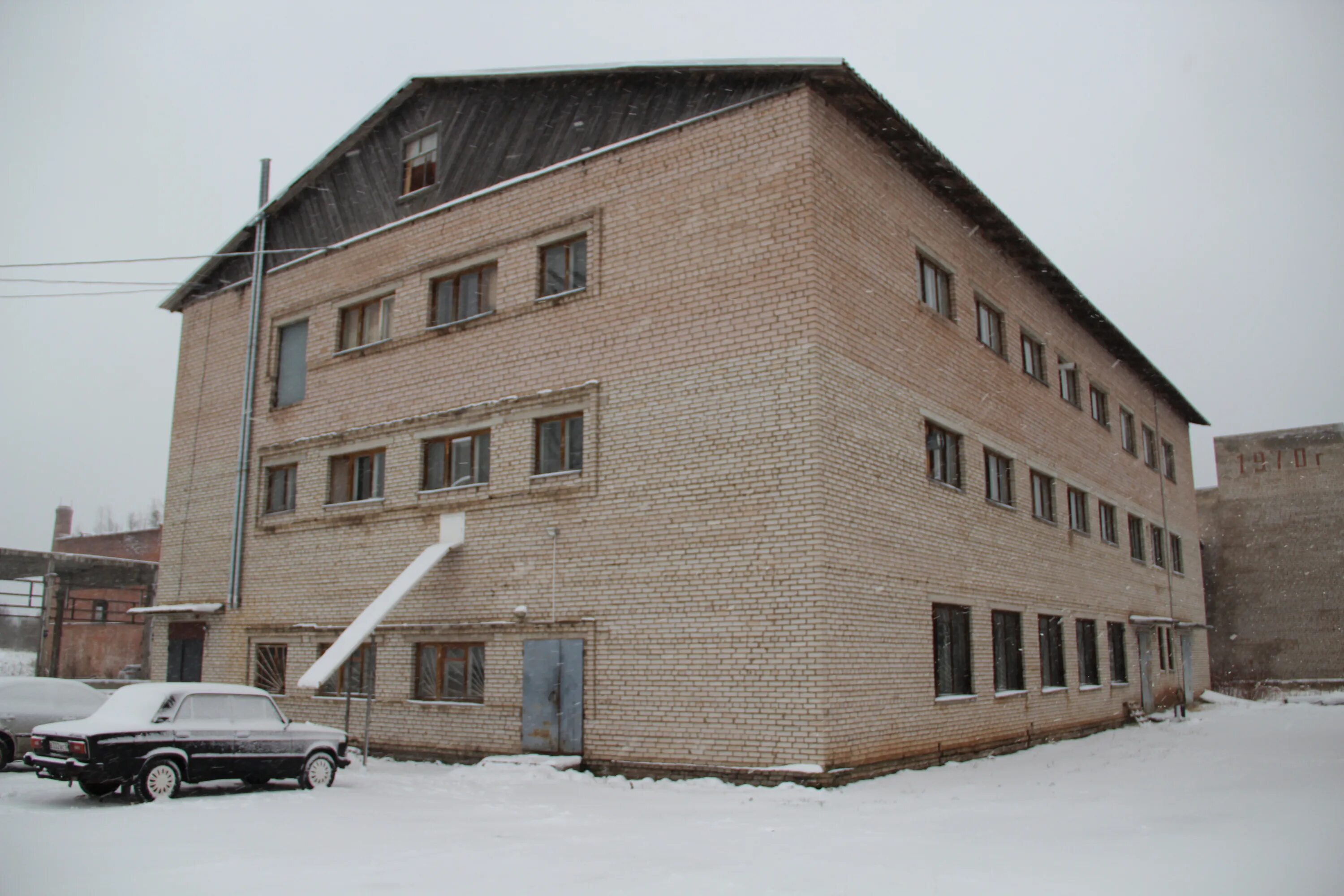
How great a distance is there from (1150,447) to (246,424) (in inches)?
948

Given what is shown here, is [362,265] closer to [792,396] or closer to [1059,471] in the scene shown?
[792,396]

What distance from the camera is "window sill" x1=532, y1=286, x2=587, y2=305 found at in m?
16.0

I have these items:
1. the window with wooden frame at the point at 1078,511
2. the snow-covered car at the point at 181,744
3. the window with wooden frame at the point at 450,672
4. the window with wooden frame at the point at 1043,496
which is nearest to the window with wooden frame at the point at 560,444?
the window with wooden frame at the point at 450,672

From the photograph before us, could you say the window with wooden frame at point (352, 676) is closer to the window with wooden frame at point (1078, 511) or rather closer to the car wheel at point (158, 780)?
the car wheel at point (158, 780)

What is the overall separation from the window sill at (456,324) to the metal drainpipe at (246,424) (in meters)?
5.10

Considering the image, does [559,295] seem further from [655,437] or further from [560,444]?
[655,437]

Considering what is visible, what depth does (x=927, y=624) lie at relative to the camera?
15.3 m

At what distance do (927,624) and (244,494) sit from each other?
43.8ft

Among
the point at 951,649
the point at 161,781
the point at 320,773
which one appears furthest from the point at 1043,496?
the point at 161,781

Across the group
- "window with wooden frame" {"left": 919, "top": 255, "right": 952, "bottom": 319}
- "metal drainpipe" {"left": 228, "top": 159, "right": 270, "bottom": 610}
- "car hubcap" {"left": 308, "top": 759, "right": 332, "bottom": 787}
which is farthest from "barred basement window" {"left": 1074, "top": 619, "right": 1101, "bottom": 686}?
"metal drainpipe" {"left": 228, "top": 159, "right": 270, "bottom": 610}

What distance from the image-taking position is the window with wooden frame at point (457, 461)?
1694 centimetres

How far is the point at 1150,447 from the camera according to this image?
29.9 metres

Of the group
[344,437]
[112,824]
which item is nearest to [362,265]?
[344,437]

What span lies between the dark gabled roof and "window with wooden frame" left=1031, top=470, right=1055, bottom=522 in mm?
4139
